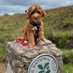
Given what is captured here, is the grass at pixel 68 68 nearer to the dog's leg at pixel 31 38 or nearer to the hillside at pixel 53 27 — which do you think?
the hillside at pixel 53 27

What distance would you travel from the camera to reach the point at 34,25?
223 inches

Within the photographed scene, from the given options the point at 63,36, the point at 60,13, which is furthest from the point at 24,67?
the point at 60,13

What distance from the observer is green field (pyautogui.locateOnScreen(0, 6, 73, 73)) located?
941cm

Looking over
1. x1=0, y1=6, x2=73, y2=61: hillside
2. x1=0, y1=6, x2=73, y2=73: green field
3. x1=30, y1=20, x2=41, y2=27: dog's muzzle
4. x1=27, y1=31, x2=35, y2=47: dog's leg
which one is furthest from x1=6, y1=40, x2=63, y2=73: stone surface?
x1=0, y1=6, x2=73, y2=61: hillside

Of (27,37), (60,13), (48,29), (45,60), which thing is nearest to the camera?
(45,60)

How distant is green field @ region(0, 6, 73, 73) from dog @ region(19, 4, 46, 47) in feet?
7.83

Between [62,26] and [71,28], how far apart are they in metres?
0.29

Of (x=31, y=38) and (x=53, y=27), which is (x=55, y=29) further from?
(x=31, y=38)

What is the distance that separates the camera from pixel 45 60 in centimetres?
546

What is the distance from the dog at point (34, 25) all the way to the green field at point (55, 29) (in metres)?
2.39

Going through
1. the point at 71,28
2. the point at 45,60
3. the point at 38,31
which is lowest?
the point at 71,28

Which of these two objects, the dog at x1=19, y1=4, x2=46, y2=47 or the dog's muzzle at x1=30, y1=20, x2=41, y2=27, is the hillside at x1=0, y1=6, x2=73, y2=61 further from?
the dog's muzzle at x1=30, y1=20, x2=41, y2=27

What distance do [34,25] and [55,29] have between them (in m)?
5.90

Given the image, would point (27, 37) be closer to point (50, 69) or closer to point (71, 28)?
point (50, 69)
